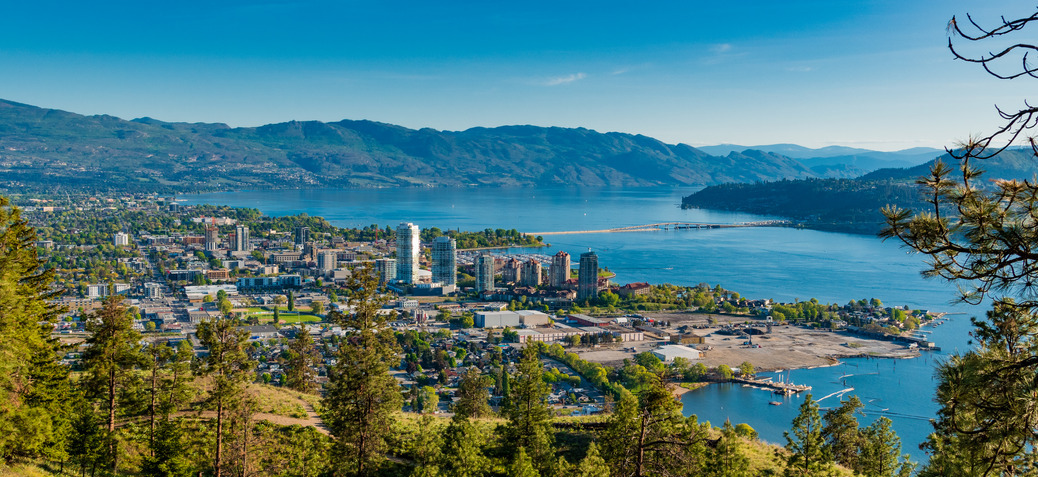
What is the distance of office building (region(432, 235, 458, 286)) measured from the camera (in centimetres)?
4144

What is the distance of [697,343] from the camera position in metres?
28.5

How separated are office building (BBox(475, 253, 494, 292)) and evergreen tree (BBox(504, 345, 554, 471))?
1275 inches

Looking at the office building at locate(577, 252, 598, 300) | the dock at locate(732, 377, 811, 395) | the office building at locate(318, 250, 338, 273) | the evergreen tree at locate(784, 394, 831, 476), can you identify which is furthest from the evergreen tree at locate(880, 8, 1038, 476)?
the office building at locate(318, 250, 338, 273)

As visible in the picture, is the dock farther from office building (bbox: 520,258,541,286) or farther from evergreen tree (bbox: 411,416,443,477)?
office building (bbox: 520,258,541,286)

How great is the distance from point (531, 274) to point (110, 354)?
3585 cm

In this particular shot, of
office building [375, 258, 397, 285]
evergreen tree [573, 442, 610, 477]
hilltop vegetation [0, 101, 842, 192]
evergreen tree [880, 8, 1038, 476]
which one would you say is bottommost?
office building [375, 258, 397, 285]

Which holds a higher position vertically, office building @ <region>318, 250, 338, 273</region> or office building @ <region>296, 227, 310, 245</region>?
office building @ <region>296, 227, 310, 245</region>

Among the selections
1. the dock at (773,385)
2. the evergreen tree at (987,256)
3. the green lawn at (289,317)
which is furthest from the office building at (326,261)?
the evergreen tree at (987,256)

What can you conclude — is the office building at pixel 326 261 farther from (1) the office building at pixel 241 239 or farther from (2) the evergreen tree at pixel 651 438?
(2) the evergreen tree at pixel 651 438

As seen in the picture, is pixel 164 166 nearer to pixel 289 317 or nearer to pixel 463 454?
pixel 289 317

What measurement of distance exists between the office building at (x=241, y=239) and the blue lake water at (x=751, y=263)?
20.1 m

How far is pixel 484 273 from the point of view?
40.6 m

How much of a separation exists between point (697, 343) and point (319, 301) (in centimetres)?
1722

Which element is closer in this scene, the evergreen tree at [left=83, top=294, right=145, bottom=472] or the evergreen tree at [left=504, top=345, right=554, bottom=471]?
the evergreen tree at [left=83, top=294, right=145, bottom=472]
